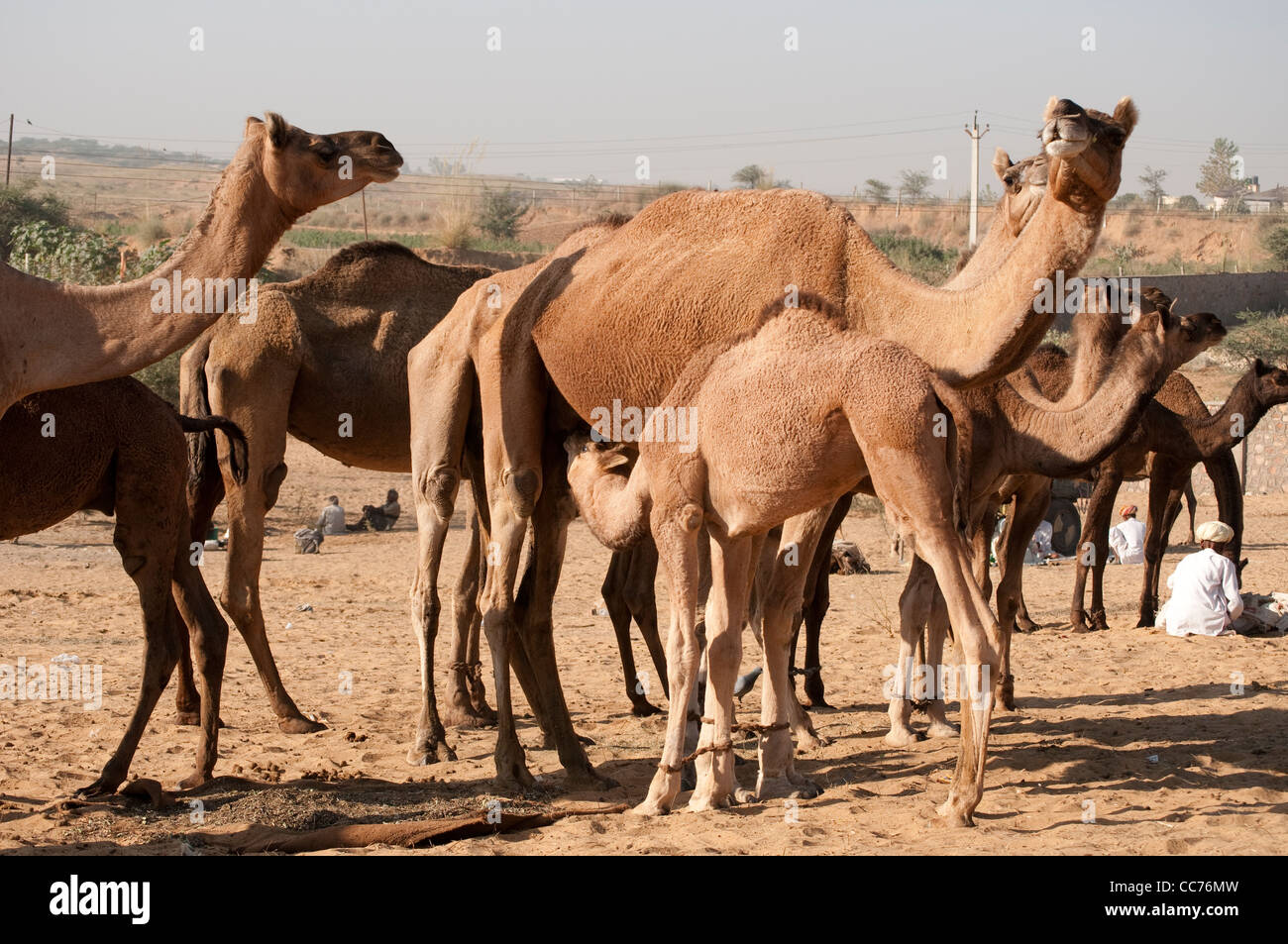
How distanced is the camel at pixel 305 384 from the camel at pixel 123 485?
206 cm

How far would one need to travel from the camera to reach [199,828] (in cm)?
628

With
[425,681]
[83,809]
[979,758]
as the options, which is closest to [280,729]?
[425,681]

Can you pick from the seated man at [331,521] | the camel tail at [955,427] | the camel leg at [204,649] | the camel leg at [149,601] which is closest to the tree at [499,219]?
the seated man at [331,521]

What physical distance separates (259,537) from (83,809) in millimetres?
3031

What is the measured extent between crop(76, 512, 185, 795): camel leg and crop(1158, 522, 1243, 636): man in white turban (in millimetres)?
8603

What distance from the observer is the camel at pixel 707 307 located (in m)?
6.00

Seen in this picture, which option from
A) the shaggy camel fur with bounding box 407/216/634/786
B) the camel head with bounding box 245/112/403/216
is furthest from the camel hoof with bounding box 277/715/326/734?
the camel head with bounding box 245/112/403/216

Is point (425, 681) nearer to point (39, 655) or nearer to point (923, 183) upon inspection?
point (39, 655)

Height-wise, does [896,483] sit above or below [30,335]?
below

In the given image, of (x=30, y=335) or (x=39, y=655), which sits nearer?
(x=30, y=335)

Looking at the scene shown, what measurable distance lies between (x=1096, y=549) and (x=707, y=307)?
7.38m

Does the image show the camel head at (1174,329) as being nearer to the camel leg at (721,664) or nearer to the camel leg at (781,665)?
the camel leg at (781,665)

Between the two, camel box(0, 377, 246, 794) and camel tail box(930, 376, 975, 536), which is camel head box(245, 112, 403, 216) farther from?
camel tail box(930, 376, 975, 536)

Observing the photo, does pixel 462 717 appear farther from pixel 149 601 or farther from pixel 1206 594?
pixel 1206 594
